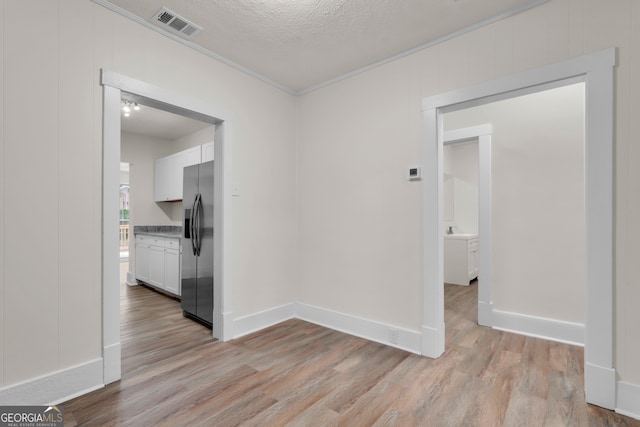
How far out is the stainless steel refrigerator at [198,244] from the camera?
346 centimetres

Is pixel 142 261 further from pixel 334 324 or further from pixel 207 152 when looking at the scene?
pixel 334 324

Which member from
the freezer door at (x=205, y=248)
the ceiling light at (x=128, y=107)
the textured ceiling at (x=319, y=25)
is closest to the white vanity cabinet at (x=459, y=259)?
the textured ceiling at (x=319, y=25)

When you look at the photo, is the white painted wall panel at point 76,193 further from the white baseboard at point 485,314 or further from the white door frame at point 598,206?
the white baseboard at point 485,314

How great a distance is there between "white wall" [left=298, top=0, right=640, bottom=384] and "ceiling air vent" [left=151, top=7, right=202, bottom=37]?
1.55 metres

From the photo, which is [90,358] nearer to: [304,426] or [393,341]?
[304,426]

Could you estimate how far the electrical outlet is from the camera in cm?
294

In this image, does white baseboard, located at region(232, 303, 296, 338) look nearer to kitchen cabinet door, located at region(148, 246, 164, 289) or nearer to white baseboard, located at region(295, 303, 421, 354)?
white baseboard, located at region(295, 303, 421, 354)

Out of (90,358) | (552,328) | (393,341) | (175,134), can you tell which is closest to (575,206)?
(552,328)

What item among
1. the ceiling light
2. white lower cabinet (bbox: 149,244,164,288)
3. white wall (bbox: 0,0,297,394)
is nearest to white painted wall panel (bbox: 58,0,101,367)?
white wall (bbox: 0,0,297,394)

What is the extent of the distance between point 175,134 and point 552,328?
249 inches

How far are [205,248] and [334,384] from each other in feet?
6.78

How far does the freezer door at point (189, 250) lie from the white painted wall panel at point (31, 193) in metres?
1.67

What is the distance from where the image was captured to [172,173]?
18.2ft

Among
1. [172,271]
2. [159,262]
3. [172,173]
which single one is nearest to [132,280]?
[159,262]
